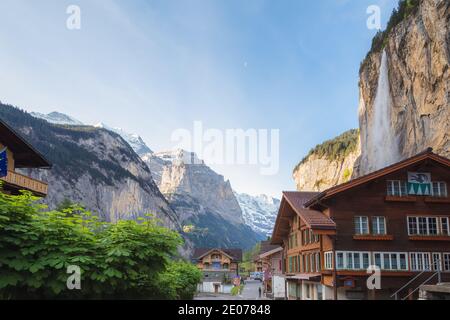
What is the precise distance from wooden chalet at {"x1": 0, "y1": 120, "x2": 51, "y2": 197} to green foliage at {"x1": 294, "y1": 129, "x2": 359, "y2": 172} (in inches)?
3374

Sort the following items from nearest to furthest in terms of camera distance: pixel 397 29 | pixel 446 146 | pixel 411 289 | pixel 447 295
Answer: pixel 447 295 < pixel 411 289 < pixel 446 146 < pixel 397 29

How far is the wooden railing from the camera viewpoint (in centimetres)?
3106

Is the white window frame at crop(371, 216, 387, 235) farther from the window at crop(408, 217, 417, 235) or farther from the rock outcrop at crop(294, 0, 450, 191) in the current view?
the rock outcrop at crop(294, 0, 450, 191)

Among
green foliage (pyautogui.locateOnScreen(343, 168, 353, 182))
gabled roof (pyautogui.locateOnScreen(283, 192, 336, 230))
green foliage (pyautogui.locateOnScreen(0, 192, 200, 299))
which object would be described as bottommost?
green foliage (pyautogui.locateOnScreen(0, 192, 200, 299))

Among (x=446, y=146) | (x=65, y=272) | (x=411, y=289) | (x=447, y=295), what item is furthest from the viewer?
(x=446, y=146)

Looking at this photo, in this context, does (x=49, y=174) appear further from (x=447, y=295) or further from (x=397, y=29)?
(x=447, y=295)

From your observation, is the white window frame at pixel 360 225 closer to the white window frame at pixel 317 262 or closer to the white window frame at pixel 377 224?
the white window frame at pixel 377 224

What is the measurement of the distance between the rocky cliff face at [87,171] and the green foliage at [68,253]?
124481 mm

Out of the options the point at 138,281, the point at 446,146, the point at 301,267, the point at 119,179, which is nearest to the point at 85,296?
the point at 138,281

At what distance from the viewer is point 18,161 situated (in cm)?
3894

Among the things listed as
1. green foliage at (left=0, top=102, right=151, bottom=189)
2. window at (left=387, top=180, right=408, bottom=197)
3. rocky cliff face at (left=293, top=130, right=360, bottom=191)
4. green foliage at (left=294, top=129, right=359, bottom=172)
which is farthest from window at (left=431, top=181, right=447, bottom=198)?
green foliage at (left=0, top=102, right=151, bottom=189)

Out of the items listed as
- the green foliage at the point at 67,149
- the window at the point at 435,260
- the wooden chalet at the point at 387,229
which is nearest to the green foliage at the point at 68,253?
the wooden chalet at the point at 387,229

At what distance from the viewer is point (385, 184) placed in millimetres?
33750

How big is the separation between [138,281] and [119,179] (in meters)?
169
